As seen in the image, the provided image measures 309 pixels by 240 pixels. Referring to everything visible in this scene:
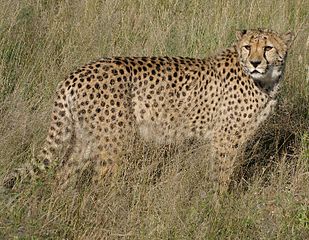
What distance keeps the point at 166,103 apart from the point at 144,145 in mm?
298

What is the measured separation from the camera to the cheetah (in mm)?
4316

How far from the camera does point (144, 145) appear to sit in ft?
14.6

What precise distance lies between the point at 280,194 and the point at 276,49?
2.64 feet

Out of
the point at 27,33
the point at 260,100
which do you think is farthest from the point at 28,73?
the point at 260,100

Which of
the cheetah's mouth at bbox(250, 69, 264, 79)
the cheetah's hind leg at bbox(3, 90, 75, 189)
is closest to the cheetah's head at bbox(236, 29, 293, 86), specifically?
the cheetah's mouth at bbox(250, 69, 264, 79)

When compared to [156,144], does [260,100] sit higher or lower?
higher

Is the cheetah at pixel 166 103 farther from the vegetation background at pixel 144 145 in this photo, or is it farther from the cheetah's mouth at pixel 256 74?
the vegetation background at pixel 144 145

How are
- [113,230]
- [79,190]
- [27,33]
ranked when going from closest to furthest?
[113,230]
[79,190]
[27,33]

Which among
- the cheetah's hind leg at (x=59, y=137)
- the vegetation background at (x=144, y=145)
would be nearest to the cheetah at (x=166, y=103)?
the cheetah's hind leg at (x=59, y=137)

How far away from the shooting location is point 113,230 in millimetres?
3791

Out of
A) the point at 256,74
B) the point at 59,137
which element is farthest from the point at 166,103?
the point at 59,137

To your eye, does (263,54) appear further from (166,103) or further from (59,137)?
(59,137)

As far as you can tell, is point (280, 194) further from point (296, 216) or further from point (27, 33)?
point (27, 33)

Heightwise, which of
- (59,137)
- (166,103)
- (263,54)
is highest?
(263,54)
